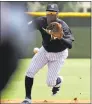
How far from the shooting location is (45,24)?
A: 566cm

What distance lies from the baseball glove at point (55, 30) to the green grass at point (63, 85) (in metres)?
1.94

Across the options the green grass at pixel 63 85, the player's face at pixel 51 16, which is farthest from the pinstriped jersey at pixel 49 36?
the green grass at pixel 63 85

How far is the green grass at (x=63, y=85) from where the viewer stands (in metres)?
7.26

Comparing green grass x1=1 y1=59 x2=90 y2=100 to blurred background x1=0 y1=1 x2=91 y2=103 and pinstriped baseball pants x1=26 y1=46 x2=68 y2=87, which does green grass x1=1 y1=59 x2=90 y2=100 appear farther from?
pinstriped baseball pants x1=26 y1=46 x2=68 y2=87

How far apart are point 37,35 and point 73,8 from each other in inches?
620

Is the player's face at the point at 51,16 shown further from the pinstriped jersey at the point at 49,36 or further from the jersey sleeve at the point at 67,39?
the jersey sleeve at the point at 67,39

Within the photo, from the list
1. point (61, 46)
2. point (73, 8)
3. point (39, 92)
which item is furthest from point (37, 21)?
point (73, 8)

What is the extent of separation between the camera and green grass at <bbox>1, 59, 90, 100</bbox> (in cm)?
726

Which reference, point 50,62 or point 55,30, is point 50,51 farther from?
point 55,30

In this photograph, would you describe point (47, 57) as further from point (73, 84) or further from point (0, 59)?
point (0, 59)

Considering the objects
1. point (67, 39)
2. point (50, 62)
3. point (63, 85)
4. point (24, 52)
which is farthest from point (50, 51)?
point (24, 52)

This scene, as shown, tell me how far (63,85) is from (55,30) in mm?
3450

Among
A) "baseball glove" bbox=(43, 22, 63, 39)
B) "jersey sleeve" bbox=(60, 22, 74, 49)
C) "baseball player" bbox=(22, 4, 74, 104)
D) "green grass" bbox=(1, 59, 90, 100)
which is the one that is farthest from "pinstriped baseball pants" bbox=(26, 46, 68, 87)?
"green grass" bbox=(1, 59, 90, 100)

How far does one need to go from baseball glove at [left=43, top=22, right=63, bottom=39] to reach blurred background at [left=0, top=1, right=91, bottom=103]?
0.56 meters
